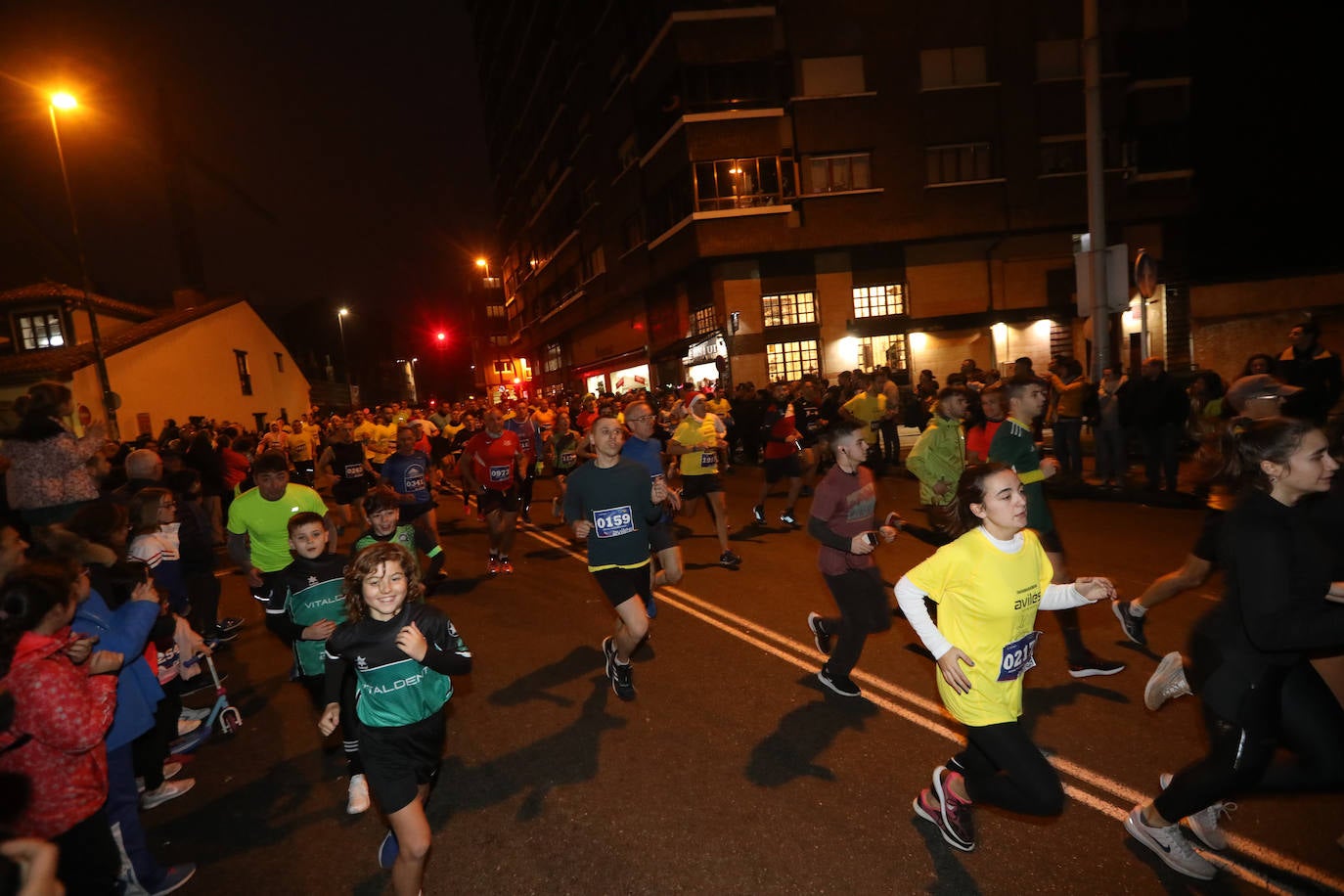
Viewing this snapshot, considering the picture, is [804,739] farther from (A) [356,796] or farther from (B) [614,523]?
(A) [356,796]

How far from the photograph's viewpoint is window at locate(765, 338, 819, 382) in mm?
26797

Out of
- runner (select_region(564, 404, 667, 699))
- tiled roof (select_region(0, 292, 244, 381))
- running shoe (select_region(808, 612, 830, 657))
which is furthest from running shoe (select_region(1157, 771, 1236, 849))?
tiled roof (select_region(0, 292, 244, 381))

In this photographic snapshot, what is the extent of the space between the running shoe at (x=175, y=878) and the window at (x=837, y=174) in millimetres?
26309

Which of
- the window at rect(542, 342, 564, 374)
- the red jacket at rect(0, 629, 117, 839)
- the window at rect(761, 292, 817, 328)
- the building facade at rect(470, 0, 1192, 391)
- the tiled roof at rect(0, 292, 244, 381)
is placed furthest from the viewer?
the window at rect(542, 342, 564, 374)

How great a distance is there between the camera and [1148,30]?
2588 centimetres

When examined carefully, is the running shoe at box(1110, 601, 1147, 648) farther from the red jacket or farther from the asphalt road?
the red jacket

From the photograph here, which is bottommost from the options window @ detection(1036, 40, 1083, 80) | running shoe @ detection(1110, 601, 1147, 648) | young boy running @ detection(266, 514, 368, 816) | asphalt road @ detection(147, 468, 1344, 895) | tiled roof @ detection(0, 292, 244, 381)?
asphalt road @ detection(147, 468, 1344, 895)

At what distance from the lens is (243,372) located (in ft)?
110

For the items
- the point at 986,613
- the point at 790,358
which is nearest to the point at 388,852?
the point at 986,613

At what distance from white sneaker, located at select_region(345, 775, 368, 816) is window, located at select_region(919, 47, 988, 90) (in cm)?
2819

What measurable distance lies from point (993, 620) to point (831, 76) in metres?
27.0

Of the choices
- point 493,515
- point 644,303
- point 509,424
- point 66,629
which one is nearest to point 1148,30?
point 644,303

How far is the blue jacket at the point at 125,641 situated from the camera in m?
3.48

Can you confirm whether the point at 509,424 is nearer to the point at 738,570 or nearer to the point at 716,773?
the point at 738,570
